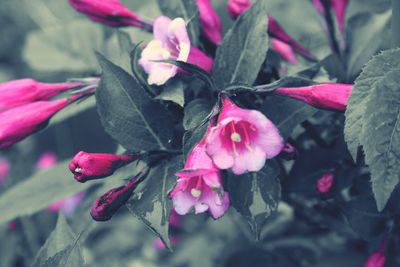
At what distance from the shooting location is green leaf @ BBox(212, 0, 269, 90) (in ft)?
2.85

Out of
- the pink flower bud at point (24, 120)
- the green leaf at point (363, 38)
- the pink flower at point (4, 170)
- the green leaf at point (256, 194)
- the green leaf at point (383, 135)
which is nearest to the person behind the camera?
the green leaf at point (383, 135)

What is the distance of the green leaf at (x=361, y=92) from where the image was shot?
0.72 metres

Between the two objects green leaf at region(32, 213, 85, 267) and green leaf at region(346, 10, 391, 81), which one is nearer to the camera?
green leaf at region(32, 213, 85, 267)

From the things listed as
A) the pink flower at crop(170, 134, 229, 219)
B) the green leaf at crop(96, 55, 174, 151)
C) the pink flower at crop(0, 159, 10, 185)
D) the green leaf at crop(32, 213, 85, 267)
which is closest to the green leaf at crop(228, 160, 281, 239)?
the pink flower at crop(170, 134, 229, 219)

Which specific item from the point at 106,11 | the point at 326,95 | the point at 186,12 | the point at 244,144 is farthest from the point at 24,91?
the point at 326,95

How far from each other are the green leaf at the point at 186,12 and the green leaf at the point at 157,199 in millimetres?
245

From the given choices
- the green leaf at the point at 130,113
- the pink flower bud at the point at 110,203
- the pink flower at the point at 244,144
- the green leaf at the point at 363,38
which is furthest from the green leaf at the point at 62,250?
the green leaf at the point at 363,38

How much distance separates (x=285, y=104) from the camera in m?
0.86

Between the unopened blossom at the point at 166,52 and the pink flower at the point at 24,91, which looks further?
the pink flower at the point at 24,91

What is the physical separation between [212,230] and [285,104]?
1.03m

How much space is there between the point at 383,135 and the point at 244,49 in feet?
0.92

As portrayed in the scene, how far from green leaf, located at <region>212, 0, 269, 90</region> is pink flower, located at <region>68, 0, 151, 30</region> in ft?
0.83

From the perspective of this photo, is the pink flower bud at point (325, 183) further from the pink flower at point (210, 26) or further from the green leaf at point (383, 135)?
the pink flower at point (210, 26)

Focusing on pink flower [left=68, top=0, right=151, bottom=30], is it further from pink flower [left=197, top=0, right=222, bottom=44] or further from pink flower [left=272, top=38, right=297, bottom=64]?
pink flower [left=272, top=38, right=297, bottom=64]
